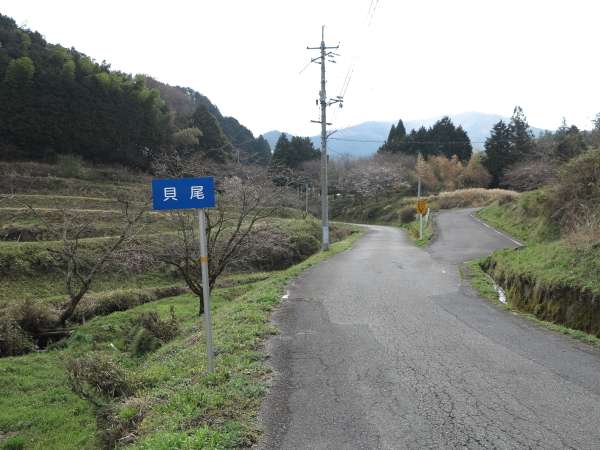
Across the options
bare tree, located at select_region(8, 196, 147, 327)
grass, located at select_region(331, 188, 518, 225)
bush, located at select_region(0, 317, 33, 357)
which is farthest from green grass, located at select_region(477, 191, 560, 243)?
bush, located at select_region(0, 317, 33, 357)

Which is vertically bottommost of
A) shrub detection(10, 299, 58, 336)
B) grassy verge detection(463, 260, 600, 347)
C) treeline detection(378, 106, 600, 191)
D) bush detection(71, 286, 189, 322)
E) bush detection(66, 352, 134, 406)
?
bush detection(71, 286, 189, 322)

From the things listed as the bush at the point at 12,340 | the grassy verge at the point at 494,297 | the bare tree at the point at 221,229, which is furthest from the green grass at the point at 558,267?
the bush at the point at 12,340

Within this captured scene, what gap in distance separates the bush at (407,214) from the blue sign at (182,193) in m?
39.1

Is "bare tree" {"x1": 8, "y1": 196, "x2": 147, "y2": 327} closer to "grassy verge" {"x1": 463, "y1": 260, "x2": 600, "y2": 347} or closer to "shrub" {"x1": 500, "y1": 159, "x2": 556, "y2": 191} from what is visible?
"grassy verge" {"x1": 463, "y1": 260, "x2": 600, "y2": 347}

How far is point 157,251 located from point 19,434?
24.6 ft

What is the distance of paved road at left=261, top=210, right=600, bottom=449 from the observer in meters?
3.83

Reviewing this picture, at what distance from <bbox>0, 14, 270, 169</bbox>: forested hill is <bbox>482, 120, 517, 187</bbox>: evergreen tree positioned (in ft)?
102

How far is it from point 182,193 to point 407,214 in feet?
132

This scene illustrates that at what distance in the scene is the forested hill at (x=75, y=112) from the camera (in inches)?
1321

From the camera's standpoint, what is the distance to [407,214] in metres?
43.4

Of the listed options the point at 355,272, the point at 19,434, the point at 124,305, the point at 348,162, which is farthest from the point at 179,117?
the point at 19,434

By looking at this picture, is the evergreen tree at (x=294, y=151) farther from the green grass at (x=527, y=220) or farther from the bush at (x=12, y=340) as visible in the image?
the bush at (x=12, y=340)

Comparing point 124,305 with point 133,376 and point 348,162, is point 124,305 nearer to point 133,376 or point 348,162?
point 133,376

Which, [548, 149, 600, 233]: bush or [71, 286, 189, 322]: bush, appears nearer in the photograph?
[548, 149, 600, 233]: bush
